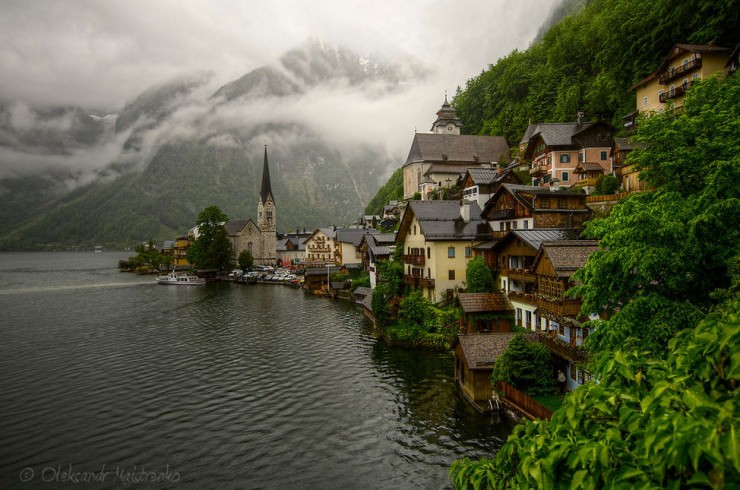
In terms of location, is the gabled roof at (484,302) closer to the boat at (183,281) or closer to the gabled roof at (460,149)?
the gabled roof at (460,149)

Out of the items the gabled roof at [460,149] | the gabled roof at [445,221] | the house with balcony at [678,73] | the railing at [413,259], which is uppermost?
the gabled roof at [460,149]

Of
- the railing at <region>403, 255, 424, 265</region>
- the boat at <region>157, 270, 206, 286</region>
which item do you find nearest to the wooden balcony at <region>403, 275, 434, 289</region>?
the railing at <region>403, 255, 424, 265</region>

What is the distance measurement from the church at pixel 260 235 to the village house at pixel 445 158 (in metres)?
68.2

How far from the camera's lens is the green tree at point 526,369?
89.4 feet

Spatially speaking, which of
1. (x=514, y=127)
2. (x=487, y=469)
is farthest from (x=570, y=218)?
(x=514, y=127)

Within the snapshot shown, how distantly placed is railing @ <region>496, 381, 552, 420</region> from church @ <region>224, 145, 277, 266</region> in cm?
13762

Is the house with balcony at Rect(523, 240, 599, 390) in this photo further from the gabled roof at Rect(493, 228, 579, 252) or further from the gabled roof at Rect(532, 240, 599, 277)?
the gabled roof at Rect(493, 228, 579, 252)

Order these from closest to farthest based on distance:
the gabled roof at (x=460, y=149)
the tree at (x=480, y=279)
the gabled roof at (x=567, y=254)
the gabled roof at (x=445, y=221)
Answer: the gabled roof at (x=567, y=254) < the tree at (x=480, y=279) < the gabled roof at (x=445, y=221) < the gabled roof at (x=460, y=149)

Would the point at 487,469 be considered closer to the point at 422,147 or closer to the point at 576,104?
the point at 576,104

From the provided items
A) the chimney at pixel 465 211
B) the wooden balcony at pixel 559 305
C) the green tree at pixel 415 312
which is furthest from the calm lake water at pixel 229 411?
the chimney at pixel 465 211

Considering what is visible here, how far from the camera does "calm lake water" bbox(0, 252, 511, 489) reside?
926 inches

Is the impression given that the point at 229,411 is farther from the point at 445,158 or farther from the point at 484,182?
the point at 445,158

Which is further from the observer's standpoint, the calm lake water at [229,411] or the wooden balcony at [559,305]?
the wooden balcony at [559,305]

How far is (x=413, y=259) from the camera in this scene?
186 ft
